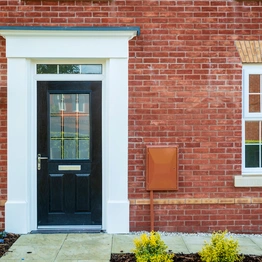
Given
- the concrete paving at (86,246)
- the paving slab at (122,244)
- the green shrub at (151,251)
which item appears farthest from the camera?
the paving slab at (122,244)

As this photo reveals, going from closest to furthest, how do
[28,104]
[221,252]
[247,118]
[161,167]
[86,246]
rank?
[221,252]
[86,246]
[161,167]
[28,104]
[247,118]

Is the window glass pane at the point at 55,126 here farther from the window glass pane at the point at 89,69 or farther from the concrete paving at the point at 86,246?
the concrete paving at the point at 86,246

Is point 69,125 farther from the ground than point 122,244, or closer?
farther from the ground

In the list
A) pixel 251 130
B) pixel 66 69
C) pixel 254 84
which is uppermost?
pixel 66 69

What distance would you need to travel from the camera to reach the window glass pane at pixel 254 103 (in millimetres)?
6395

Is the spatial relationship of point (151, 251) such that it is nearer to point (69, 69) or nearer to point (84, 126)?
point (84, 126)

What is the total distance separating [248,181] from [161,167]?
1.48 meters

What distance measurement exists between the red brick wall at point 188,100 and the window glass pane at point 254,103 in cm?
23

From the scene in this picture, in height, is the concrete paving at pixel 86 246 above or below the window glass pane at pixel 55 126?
below

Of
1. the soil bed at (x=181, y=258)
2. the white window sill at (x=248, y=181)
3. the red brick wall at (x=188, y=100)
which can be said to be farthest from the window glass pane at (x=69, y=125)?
the white window sill at (x=248, y=181)

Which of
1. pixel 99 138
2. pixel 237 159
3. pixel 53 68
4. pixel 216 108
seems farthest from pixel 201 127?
pixel 53 68

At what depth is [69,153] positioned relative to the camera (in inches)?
252

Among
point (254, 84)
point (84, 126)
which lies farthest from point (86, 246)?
point (254, 84)

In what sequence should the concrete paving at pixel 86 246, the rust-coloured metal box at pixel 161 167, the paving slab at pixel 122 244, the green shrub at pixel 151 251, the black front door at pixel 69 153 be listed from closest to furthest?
the green shrub at pixel 151 251 < the concrete paving at pixel 86 246 < the paving slab at pixel 122 244 < the rust-coloured metal box at pixel 161 167 < the black front door at pixel 69 153
